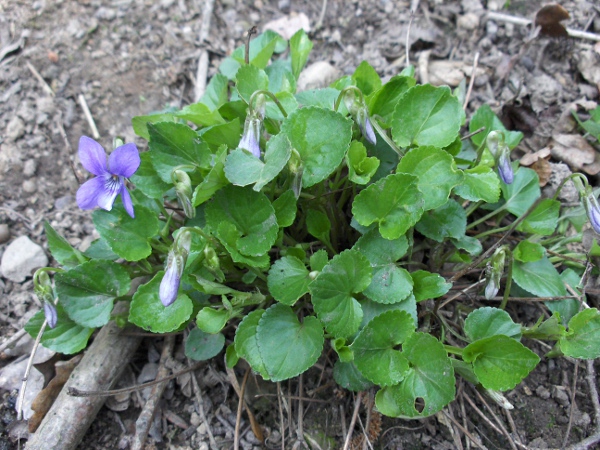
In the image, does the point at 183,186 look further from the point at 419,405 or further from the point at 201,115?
the point at 419,405

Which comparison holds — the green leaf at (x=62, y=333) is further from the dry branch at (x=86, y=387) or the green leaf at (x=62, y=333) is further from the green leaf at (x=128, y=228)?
the green leaf at (x=128, y=228)

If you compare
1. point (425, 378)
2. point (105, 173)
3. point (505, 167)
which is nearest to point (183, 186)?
point (105, 173)

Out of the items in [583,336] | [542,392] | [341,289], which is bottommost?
[542,392]

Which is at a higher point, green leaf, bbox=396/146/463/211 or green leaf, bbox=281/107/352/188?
green leaf, bbox=281/107/352/188

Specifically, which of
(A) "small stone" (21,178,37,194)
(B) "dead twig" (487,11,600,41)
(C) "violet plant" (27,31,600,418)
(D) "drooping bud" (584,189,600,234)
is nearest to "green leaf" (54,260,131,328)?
(C) "violet plant" (27,31,600,418)

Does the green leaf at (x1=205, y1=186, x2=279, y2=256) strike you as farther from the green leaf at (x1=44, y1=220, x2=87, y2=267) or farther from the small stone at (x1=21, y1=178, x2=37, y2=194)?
the small stone at (x1=21, y1=178, x2=37, y2=194)

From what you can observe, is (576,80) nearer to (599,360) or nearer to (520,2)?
(520,2)
